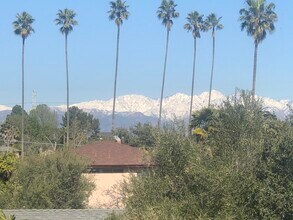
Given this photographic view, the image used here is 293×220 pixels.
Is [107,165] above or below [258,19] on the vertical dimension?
below

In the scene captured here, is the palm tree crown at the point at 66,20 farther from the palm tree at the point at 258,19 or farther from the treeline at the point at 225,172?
the treeline at the point at 225,172

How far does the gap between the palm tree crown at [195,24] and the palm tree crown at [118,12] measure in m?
7.16

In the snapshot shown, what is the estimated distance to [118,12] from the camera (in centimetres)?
7631

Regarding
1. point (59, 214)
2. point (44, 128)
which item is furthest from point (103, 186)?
point (44, 128)

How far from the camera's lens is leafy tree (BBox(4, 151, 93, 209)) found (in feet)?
101

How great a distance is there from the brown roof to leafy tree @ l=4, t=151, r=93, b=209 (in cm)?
703

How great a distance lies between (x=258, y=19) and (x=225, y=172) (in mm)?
43017

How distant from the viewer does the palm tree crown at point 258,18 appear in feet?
191

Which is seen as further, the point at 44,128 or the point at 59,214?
the point at 44,128

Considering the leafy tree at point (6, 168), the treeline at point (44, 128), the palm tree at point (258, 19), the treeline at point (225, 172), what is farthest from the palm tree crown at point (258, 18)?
the treeline at point (225, 172)

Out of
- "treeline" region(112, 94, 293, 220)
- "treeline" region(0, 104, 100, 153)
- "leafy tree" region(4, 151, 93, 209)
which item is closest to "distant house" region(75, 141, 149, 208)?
"leafy tree" region(4, 151, 93, 209)

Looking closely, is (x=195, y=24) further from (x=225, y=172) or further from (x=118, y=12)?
(x=225, y=172)

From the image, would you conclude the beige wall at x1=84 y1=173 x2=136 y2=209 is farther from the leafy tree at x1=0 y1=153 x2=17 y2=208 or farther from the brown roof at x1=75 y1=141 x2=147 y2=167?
the leafy tree at x1=0 y1=153 x2=17 y2=208

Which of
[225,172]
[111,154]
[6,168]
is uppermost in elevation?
[225,172]
